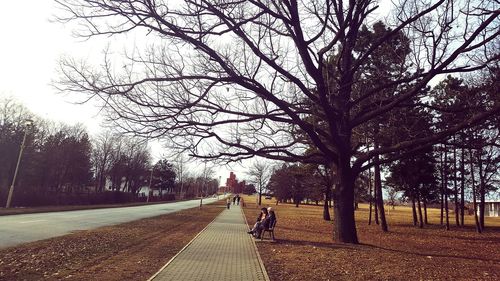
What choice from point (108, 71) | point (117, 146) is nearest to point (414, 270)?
point (108, 71)

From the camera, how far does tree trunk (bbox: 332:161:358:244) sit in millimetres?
14297

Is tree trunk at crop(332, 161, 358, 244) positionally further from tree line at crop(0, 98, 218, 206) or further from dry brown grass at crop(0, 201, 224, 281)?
tree line at crop(0, 98, 218, 206)

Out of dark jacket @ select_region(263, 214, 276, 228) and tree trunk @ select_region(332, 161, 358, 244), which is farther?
dark jacket @ select_region(263, 214, 276, 228)

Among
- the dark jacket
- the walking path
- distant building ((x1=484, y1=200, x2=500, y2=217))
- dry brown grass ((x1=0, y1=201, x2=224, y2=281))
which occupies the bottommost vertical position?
dry brown grass ((x1=0, y1=201, x2=224, y2=281))

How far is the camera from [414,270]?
9.69 metres

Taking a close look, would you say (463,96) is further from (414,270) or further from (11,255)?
(11,255)

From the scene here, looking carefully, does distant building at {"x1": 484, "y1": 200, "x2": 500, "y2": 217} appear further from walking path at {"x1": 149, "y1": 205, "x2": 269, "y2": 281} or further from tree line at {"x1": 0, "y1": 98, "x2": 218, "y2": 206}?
Answer: walking path at {"x1": 149, "y1": 205, "x2": 269, "y2": 281}

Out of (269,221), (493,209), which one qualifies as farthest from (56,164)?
(493,209)

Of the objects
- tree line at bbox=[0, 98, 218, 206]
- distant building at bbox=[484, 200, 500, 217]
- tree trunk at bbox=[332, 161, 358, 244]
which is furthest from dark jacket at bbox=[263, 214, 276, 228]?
distant building at bbox=[484, 200, 500, 217]

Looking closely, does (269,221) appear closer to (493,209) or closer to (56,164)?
(56,164)

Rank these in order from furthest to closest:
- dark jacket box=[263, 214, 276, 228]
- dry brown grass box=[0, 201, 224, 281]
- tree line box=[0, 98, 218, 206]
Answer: tree line box=[0, 98, 218, 206] → dark jacket box=[263, 214, 276, 228] → dry brown grass box=[0, 201, 224, 281]

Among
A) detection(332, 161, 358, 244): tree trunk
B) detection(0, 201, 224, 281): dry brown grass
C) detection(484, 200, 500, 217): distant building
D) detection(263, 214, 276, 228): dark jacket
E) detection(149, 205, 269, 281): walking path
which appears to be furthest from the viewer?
detection(484, 200, 500, 217): distant building

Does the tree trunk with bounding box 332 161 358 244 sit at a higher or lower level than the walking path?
higher

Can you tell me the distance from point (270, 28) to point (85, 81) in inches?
216
